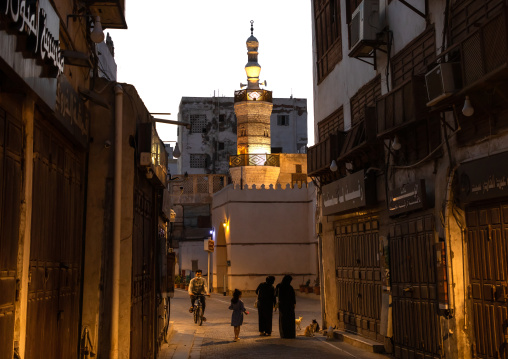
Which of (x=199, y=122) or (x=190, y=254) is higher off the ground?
(x=199, y=122)

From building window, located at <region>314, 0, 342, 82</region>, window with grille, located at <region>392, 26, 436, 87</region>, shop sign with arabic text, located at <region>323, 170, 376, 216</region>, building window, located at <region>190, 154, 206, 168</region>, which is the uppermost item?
building window, located at <region>190, 154, 206, 168</region>

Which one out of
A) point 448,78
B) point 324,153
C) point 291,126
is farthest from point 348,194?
point 291,126

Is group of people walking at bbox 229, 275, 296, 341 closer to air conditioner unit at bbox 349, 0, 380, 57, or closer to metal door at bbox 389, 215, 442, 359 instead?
metal door at bbox 389, 215, 442, 359

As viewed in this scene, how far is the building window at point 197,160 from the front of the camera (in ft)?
199

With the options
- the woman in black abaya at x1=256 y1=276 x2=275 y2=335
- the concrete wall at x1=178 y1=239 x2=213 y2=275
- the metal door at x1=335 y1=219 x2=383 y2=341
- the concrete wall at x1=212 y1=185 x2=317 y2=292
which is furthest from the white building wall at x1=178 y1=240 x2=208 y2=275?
the metal door at x1=335 y1=219 x2=383 y2=341

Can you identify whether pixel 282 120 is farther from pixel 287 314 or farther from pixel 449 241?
pixel 449 241

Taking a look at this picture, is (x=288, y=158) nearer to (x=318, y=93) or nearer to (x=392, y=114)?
(x=318, y=93)

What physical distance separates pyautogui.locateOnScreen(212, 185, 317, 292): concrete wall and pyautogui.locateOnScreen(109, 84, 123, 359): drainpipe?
81.8 feet

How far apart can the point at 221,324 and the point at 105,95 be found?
39.6ft

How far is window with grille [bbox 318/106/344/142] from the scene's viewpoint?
16.3 m

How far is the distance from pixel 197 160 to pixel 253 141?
17.5 meters

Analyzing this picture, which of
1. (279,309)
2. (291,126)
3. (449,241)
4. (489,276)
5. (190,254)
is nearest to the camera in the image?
(489,276)

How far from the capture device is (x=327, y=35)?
17594 millimetres

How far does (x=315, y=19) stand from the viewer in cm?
1878
